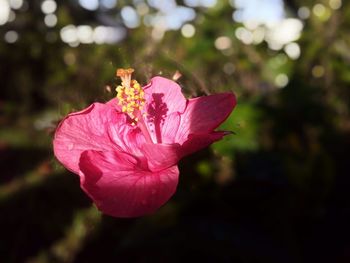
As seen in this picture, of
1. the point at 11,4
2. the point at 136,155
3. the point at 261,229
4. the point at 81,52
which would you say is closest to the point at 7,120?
the point at 11,4

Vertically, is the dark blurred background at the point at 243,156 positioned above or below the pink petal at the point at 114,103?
below

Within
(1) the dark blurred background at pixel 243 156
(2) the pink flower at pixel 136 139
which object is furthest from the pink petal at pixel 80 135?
(1) the dark blurred background at pixel 243 156

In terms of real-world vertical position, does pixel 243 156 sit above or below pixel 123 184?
below

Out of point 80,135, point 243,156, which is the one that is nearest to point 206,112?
point 80,135

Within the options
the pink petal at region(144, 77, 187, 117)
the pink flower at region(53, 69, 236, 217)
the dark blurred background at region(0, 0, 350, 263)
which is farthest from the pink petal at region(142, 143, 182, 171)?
the dark blurred background at region(0, 0, 350, 263)

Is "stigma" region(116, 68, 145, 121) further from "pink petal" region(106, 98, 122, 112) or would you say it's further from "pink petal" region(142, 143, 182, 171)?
"pink petal" region(142, 143, 182, 171)

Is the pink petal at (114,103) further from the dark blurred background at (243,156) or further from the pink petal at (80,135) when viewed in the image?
the dark blurred background at (243,156)

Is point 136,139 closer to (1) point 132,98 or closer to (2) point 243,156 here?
(1) point 132,98
